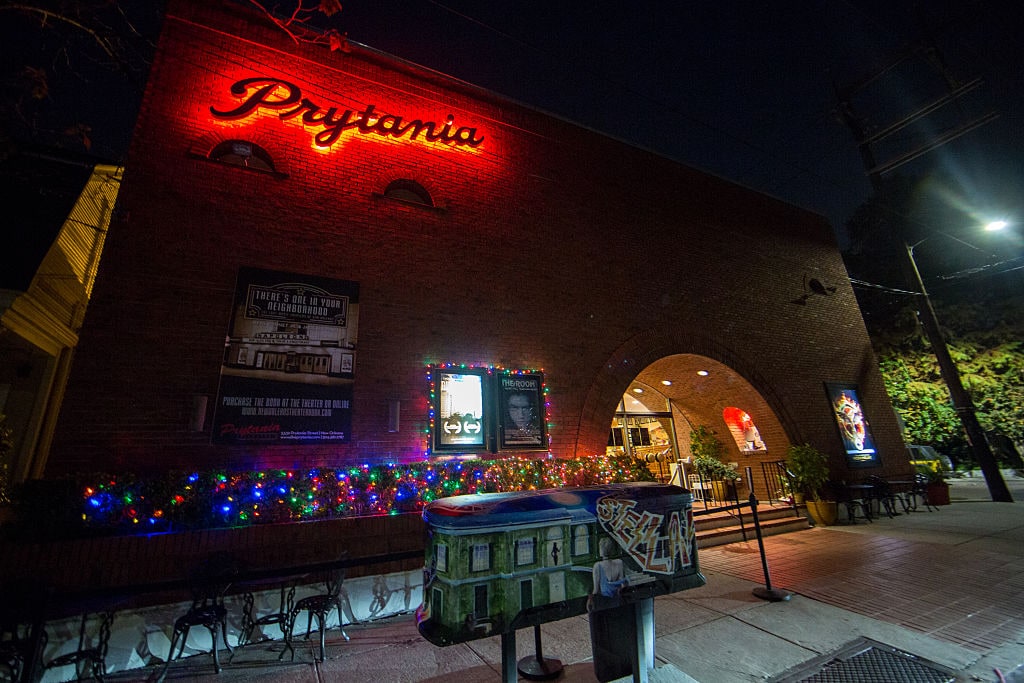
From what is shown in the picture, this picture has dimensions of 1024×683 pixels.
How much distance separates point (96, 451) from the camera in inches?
197

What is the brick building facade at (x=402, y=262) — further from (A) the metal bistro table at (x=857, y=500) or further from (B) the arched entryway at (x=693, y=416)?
(A) the metal bistro table at (x=857, y=500)

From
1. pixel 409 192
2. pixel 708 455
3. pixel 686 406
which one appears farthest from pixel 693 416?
pixel 409 192

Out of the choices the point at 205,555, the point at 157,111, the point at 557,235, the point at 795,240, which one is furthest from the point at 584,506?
the point at 795,240

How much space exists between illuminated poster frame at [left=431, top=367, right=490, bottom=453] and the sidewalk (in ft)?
8.09

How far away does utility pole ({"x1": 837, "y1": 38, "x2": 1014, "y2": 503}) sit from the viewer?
11.0 meters

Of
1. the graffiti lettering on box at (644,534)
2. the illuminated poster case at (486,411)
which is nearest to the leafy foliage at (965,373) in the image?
the illuminated poster case at (486,411)

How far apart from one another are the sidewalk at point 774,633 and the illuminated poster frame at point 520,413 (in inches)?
119

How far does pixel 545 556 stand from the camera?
2.61m

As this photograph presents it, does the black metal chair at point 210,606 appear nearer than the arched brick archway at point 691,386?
Yes

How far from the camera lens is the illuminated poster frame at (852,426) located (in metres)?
11.1

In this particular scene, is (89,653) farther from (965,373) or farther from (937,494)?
(965,373)

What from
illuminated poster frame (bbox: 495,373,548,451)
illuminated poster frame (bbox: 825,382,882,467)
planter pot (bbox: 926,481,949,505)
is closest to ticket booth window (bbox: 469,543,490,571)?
illuminated poster frame (bbox: 495,373,548,451)

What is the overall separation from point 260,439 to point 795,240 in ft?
49.0

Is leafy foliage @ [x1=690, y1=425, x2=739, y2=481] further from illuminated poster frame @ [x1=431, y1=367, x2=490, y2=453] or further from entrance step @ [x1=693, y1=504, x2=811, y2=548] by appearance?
illuminated poster frame @ [x1=431, y1=367, x2=490, y2=453]
